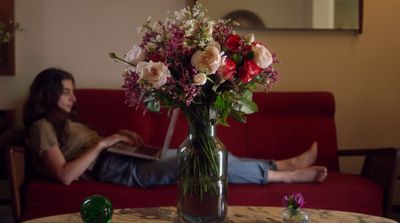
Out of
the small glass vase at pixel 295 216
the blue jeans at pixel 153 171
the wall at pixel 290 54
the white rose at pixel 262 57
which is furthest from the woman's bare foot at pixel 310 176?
the white rose at pixel 262 57

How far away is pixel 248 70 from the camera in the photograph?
4.34 ft

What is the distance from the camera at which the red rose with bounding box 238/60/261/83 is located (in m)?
1.32

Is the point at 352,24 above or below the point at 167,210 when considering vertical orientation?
above

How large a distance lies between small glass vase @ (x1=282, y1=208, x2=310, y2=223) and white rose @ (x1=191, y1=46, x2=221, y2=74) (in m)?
0.52

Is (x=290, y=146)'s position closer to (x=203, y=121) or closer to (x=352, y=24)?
(x=352, y=24)

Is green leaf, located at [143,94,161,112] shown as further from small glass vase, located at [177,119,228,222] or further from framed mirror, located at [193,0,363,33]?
framed mirror, located at [193,0,363,33]

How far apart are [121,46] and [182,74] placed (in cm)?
174

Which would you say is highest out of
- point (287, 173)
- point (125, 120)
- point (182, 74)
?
point (182, 74)

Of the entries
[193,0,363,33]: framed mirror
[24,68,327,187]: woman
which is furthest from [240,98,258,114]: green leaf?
[193,0,363,33]: framed mirror

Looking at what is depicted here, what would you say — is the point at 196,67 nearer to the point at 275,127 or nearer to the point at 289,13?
the point at 275,127

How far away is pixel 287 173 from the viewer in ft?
8.01

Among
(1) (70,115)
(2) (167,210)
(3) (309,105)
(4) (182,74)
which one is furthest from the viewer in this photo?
(3) (309,105)

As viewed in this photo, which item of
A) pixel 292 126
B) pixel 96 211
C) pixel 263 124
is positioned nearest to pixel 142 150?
pixel 263 124

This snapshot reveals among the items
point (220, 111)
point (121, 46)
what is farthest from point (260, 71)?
point (121, 46)
